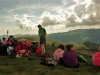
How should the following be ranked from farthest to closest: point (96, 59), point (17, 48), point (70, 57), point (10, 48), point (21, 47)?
point (10, 48), point (17, 48), point (21, 47), point (96, 59), point (70, 57)

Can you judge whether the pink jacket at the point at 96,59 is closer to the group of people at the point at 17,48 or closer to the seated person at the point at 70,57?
the seated person at the point at 70,57

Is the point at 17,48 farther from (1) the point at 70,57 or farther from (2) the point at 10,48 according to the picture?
(1) the point at 70,57

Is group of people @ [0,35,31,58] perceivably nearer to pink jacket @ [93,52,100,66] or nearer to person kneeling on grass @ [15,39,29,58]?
person kneeling on grass @ [15,39,29,58]

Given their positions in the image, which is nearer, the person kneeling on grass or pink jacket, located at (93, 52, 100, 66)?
pink jacket, located at (93, 52, 100, 66)

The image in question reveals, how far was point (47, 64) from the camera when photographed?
15.1 meters

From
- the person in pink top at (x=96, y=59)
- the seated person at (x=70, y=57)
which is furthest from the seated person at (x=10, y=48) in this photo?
the person in pink top at (x=96, y=59)

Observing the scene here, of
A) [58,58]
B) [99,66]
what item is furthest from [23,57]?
[99,66]

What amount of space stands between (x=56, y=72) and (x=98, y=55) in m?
4.53

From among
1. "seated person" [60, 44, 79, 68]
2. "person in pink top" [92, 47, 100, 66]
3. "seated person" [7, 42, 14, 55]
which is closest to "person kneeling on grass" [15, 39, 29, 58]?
"seated person" [7, 42, 14, 55]

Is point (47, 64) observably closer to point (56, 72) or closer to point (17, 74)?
point (56, 72)

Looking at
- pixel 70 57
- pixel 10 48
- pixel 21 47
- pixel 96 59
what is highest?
pixel 21 47

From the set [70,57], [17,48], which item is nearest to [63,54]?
[70,57]

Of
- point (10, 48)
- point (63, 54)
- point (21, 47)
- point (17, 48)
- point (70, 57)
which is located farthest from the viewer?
point (10, 48)

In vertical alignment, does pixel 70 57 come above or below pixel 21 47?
below
